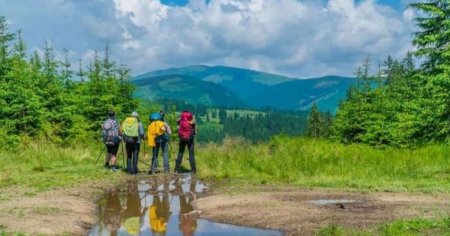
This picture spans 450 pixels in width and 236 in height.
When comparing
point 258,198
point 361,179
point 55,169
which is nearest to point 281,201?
point 258,198

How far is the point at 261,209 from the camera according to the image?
35.6 ft

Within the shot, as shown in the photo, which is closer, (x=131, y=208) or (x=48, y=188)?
(x=131, y=208)

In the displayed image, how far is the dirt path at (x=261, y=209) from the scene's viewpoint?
30.6 feet

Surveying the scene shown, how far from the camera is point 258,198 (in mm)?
12164

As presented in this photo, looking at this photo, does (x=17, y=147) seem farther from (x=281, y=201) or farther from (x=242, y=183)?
(x=281, y=201)

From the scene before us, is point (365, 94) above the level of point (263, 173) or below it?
above

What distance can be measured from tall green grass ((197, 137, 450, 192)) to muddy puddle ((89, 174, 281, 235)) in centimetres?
219

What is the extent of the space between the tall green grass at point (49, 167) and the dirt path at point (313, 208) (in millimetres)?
5049

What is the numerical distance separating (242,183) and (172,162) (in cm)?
710

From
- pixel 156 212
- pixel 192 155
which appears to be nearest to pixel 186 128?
pixel 192 155

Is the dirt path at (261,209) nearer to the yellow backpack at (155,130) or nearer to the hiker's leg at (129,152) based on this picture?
the hiker's leg at (129,152)

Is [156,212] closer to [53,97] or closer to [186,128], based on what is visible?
Result: [186,128]

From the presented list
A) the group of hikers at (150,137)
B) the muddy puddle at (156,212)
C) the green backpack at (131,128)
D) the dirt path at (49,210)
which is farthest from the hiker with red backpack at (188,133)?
the dirt path at (49,210)

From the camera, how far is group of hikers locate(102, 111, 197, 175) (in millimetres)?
18250
